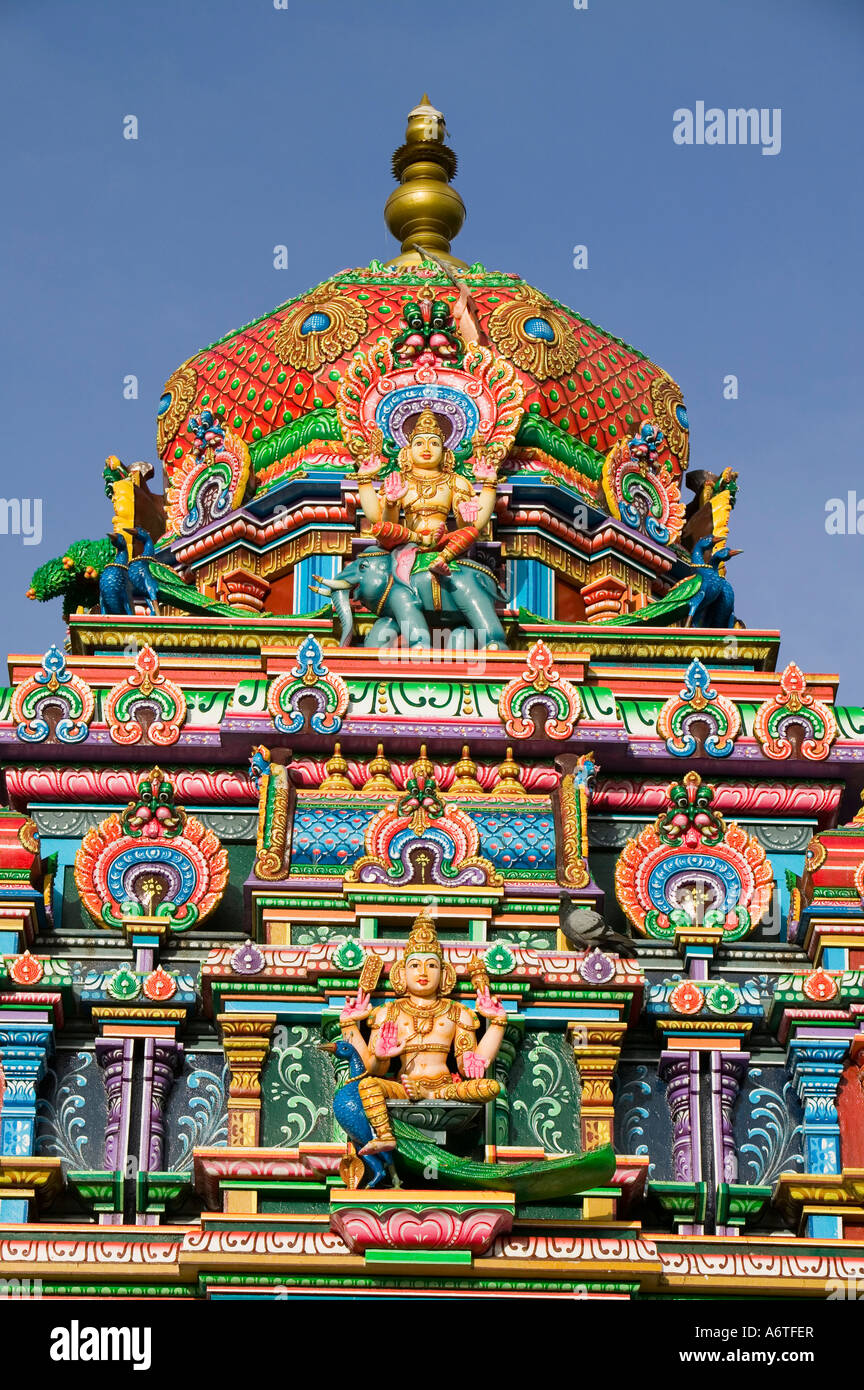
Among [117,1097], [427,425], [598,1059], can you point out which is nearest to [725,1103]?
[598,1059]

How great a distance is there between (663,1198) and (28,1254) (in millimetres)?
5119

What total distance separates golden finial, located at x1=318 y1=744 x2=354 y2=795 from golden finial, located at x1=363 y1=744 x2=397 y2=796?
0.20m

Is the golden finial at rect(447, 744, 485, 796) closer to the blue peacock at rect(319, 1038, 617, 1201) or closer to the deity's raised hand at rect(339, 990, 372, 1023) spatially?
the deity's raised hand at rect(339, 990, 372, 1023)

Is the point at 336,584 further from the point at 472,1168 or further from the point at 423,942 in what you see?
the point at 472,1168

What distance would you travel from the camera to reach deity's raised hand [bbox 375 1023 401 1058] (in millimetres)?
24281

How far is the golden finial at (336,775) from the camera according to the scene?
95.3ft

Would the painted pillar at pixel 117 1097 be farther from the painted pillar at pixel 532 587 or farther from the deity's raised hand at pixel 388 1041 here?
the painted pillar at pixel 532 587

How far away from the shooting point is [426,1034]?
24438 mm

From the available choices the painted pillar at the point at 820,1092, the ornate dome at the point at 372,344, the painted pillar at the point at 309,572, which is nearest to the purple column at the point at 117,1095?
the painted pillar at the point at 820,1092

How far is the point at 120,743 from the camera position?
29672 mm

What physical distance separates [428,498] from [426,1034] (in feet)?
31.3

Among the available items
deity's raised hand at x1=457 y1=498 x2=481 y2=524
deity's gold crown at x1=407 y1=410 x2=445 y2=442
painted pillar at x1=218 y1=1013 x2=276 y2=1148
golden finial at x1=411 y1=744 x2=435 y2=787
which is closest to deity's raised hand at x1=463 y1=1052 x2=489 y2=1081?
painted pillar at x1=218 y1=1013 x2=276 y2=1148

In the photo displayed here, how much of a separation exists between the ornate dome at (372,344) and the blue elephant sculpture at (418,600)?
6.08 metres
